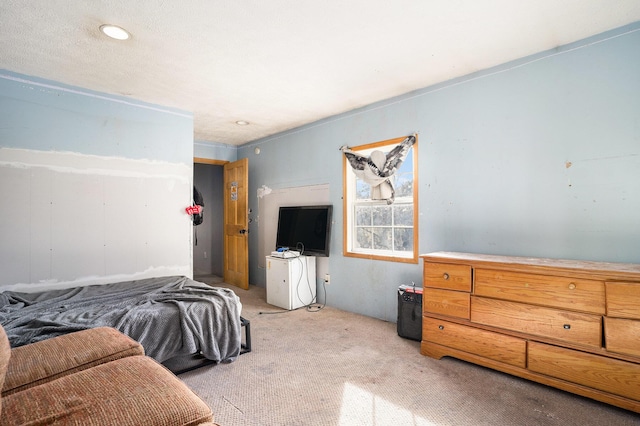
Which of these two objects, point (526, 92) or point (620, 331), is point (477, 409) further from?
point (526, 92)

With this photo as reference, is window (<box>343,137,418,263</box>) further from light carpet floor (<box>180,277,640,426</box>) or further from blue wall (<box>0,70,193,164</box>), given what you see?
blue wall (<box>0,70,193,164</box>)

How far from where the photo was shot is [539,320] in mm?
2207

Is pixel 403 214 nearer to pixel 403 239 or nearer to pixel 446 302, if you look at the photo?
pixel 403 239

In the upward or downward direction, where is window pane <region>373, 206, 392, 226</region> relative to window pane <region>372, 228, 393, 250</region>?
upward

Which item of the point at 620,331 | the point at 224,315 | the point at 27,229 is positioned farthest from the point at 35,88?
the point at 620,331

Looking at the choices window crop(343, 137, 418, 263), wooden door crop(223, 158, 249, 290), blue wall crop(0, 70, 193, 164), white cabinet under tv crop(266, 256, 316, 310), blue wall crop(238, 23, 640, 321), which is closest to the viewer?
blue wall crop(238, 23, 640, 321)

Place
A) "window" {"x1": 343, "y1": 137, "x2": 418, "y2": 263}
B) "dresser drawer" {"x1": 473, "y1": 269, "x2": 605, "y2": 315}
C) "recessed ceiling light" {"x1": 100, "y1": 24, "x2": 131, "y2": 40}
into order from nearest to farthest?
"dresser drawer" {"x1": 473, "y1": 269, "x2": 605, "y2": 315}
"recessed ceiling light" {"x1": 100, "y1": 24, "x2": 131, "y2": 40}
"window" {"x1": 343, "y1": 137, "x2": 418, "y2": 263}

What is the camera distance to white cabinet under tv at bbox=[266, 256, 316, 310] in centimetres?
412

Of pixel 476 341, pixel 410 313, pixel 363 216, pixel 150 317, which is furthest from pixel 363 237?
pixel 150 317

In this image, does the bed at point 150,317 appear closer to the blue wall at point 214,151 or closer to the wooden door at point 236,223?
the wooden door at point 236,223

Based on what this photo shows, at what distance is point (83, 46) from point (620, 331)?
13.6 ft

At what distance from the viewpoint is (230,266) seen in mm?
5766

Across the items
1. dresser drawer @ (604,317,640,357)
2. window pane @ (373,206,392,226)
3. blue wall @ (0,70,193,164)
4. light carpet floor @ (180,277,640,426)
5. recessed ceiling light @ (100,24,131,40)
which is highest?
recessed ceiling light @ (100,24,131,40)

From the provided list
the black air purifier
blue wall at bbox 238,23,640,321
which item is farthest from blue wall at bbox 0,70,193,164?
the black air purifier
